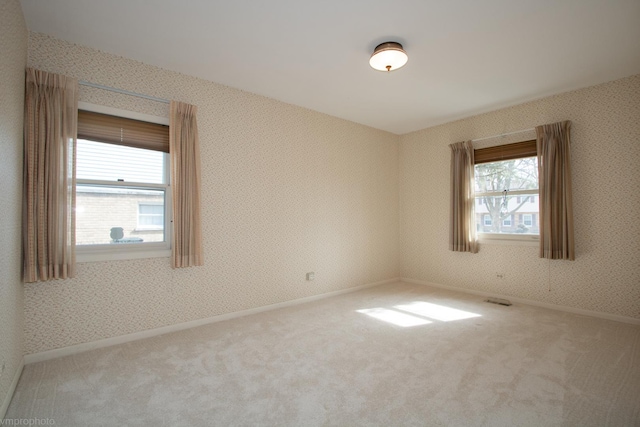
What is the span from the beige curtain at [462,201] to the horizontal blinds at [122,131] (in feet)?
13.5

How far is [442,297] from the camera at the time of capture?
14.7ft

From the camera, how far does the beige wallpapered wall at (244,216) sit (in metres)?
2.72

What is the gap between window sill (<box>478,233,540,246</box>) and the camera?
13.6 ft

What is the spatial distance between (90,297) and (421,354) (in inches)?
119

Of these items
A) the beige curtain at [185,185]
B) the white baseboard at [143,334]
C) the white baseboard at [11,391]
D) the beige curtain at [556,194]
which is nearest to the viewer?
the white baseboard at [11,391]

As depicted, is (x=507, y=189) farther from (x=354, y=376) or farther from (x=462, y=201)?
(x=354, y=376)

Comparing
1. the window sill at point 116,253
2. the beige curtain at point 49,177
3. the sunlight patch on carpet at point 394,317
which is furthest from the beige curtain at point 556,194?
the beige curtain at point 49,177

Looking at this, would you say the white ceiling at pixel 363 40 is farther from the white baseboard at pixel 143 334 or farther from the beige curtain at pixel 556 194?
the white baseboard at pixel 143 334

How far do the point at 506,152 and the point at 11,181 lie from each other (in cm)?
538

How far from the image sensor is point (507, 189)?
14.4ft

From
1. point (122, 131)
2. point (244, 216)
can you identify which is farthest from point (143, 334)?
point (122, 131)

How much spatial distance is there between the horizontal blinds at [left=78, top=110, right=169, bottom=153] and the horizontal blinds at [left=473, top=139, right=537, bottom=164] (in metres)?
4.35

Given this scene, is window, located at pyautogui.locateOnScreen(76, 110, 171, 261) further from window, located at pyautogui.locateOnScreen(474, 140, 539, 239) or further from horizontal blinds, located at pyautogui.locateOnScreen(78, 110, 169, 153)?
window, located at pyautogui.locateOnScreen(474, 140, 539, 239)

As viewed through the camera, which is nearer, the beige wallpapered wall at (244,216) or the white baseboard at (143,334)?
the white baseboard at (143,334)
